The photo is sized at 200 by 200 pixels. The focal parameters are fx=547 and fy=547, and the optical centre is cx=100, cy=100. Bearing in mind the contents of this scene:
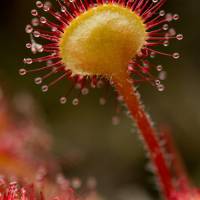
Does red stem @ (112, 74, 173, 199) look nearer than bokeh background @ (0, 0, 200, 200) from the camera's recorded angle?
Yes

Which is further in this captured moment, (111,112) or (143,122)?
(111,112)

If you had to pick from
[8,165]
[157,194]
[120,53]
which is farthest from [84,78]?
[157,194]

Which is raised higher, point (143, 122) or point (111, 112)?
point (111, 112)

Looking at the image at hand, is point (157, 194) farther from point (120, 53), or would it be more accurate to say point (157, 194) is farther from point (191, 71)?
point (120, 53)

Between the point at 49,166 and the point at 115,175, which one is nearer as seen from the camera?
the point at 49,166

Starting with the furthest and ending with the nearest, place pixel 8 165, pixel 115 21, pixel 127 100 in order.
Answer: pixel 8 165, pixel 127 100, pixel 115 21
